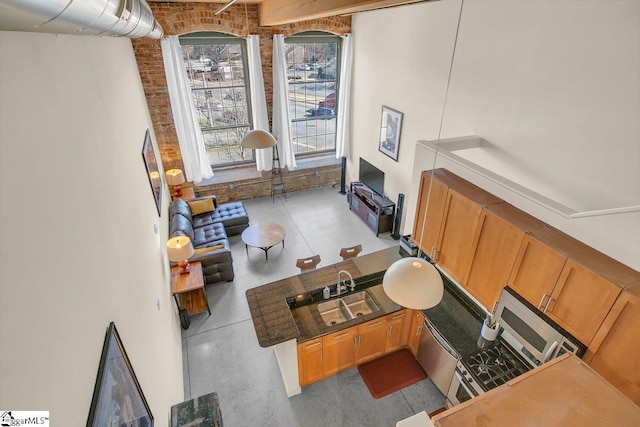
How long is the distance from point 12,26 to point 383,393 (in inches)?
172

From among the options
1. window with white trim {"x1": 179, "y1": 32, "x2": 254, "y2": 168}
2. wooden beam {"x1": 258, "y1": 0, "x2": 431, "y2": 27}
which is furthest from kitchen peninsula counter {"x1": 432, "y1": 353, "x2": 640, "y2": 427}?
window with white trim {"x1": 179, "y1": 32, "x2": 254, "y2": 168}

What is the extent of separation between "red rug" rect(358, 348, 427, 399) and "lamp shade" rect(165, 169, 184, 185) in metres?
4.93

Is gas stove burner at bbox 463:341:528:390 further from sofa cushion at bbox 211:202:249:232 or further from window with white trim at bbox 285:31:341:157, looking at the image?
window with white trim at bbox 285:31:341:157

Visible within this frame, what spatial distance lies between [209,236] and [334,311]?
117 inches

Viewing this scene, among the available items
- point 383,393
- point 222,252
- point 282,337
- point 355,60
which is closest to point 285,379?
point 282,337

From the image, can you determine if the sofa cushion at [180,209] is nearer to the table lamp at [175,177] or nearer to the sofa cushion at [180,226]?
the sofa cushion at [180,226]

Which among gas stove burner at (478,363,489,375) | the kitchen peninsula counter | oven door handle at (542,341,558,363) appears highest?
the kitchen peninsula counter

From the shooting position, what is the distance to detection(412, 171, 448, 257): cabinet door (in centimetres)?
348

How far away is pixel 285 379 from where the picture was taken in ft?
12.9

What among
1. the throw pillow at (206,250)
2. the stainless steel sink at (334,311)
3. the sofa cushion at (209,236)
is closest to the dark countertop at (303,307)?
the stainless steel sink at (334,311)

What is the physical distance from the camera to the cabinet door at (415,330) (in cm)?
405

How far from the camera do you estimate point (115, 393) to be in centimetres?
175

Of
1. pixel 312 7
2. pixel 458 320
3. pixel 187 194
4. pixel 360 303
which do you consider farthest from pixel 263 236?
pixel 312 7

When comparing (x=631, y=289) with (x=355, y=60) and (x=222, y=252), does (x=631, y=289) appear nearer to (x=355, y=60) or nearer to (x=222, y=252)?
(x=222, y=252)
